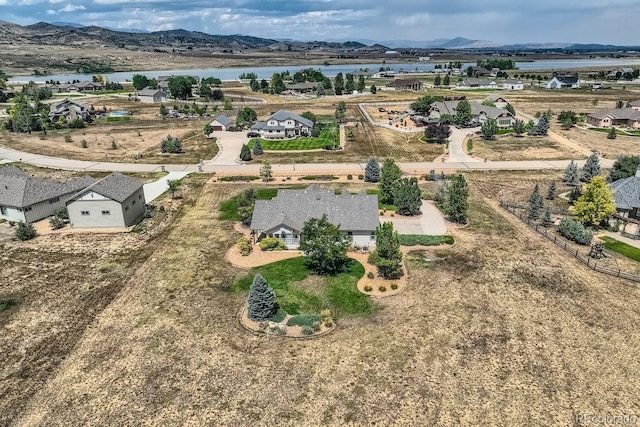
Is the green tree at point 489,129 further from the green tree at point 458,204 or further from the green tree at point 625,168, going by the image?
the green tree at point 458,204

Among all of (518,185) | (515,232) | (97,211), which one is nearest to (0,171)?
(97,211)

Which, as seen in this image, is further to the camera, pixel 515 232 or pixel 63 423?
pixel 515 232

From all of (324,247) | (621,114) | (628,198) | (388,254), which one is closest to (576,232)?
(628,198)

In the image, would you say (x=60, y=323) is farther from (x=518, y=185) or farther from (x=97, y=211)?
(x=518, y=185)

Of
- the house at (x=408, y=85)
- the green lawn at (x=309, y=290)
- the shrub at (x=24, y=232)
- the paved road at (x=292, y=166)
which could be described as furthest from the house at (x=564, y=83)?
the shrub at (x=24, y=232)

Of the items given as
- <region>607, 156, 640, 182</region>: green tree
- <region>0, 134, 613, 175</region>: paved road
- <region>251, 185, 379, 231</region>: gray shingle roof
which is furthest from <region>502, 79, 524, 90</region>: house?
<region>251, 185, 379, 231</region>: gray shingle roof

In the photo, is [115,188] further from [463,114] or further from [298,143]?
[463,114]

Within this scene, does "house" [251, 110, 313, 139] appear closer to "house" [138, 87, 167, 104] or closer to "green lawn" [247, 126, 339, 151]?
"green lawn" [247, 126, 339, 151]
